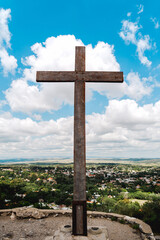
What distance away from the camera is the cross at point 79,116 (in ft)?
9.44

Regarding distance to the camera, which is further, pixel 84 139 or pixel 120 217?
pixel 120 217

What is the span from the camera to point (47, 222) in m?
5.06

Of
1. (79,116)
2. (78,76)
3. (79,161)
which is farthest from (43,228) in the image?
(78,76)

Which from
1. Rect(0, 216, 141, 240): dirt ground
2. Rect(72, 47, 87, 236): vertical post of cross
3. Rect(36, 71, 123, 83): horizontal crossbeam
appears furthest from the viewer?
Rect(0, 216, 141, 240): dirt ground

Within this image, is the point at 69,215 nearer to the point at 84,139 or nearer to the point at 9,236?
the point at 9,236

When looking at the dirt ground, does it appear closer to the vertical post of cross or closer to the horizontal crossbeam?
the vertical post of cross

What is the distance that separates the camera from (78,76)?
3414 millimetres

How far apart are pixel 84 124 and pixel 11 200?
626cm

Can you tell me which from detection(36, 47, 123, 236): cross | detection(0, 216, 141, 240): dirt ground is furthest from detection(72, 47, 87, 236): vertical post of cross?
detection(0, 216, 141, 240): dirt ground

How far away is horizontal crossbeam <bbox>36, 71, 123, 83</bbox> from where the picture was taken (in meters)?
3.41

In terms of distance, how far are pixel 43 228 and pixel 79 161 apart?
2.99m

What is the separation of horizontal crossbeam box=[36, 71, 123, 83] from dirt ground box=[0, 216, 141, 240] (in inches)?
147

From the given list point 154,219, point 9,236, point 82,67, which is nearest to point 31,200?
point 9,236

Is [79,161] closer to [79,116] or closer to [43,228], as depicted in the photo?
Result: [79,116]
